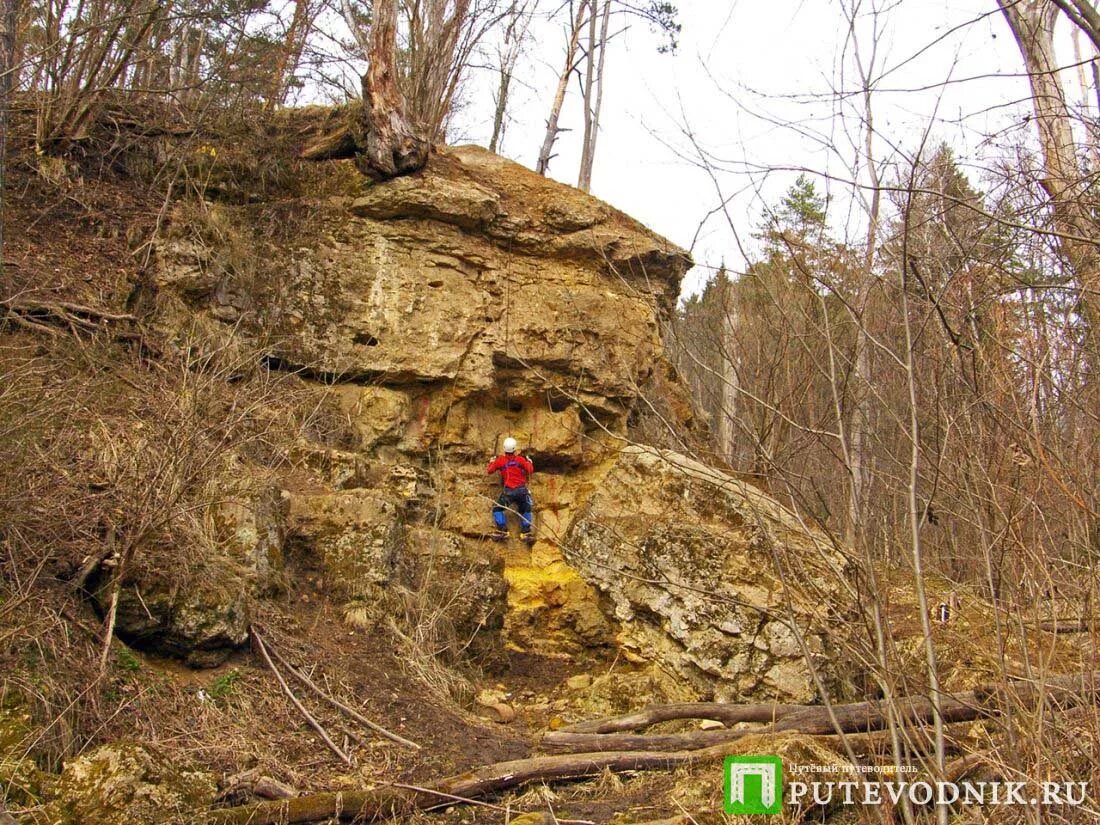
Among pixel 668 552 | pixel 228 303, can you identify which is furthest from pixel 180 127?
pixel 668 552

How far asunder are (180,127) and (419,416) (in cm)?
419

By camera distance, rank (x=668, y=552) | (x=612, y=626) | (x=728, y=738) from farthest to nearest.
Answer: (x=612, y=626) → (x=668, y=552) → (x=728, y=738)

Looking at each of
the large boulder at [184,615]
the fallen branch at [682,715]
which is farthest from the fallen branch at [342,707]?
the fallen branch at [682,715]

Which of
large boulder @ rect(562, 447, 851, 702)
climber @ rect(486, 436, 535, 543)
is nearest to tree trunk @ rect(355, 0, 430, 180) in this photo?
climber @ rect(486, 436, 535, 543)

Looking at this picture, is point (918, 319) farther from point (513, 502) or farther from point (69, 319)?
point (69, 319)

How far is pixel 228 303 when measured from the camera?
916 centimetres

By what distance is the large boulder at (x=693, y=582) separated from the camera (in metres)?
7.16

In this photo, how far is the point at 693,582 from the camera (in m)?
7.71

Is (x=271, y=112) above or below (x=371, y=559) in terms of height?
above

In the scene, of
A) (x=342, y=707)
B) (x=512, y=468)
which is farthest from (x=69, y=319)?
(x=342, y=707)

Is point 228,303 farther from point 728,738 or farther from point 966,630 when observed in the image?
point 966,630

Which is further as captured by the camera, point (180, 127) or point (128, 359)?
point (180, 127)

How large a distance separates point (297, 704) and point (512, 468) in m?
3.51

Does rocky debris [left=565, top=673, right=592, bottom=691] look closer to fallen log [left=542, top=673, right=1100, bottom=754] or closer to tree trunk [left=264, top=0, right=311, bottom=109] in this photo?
fallen log [left=542, top=673, right=1100, bottom=754]
